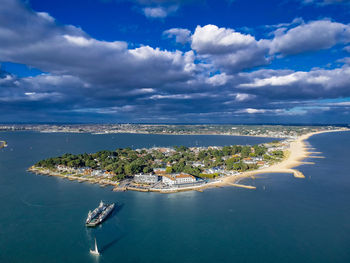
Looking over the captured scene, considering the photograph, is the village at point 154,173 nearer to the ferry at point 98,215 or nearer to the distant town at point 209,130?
the ferry at point 98,215

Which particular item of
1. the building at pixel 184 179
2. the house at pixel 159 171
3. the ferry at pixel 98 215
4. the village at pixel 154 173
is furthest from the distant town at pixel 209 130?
the ferry at pixel 98 215

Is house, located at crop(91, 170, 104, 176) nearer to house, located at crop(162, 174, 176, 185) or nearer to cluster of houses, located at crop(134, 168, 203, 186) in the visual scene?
cluster of houses, located at crop(134, 168, 203, 186)

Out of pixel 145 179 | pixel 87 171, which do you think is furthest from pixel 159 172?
pixel 87 171

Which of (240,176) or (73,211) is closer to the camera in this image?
(73,211)

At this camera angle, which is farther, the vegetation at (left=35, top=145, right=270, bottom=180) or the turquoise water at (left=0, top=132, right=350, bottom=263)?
the vegetation at (left=35, top=145, right=270, bottom=180)

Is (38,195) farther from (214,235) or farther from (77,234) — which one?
(214,235)

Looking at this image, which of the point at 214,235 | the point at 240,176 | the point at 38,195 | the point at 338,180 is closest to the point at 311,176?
the point at 338,180

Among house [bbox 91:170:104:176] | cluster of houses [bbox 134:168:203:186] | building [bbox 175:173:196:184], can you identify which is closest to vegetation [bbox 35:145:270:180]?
house [bbox 91:170:104:176]
